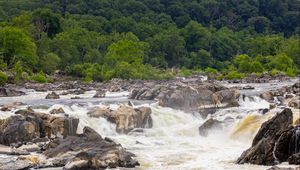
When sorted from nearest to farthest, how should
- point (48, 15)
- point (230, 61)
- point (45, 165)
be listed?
point (45, 165), point (48, 15), point (230, 61)

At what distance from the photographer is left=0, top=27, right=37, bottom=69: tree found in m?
67.1

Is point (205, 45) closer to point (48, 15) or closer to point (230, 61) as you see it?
point (230, 61)

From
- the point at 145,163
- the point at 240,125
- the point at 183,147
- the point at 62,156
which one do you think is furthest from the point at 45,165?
the point at 240,125

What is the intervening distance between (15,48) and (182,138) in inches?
1709

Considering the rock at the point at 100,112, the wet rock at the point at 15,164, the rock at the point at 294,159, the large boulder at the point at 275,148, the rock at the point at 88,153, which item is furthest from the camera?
the rock at the point at 100,112

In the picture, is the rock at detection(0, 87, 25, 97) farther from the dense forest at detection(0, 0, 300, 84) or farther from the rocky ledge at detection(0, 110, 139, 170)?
the rocky ledge at detection(0, 110, 139, 170)

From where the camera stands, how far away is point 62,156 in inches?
866

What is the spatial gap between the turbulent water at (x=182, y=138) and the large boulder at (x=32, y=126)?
4.58 ft

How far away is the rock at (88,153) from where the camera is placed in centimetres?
2075

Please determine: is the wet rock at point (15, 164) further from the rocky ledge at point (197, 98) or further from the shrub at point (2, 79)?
the shrub at point (2, 79)

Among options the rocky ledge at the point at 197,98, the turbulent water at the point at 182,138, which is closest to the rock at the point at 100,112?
the turbulent water at the point at 182,138

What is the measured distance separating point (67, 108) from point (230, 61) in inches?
3578

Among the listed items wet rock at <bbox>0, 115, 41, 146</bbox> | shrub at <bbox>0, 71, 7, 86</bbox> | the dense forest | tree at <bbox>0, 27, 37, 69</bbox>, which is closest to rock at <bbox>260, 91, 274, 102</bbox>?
wet rock at <bbox>0, 115, 41, 146</bbox>

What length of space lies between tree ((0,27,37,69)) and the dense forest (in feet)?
0.42
